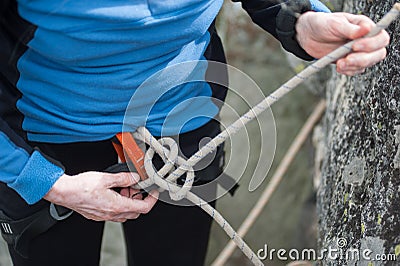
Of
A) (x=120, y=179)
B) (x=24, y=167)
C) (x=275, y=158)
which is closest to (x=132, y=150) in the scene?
(x=120, y=179)

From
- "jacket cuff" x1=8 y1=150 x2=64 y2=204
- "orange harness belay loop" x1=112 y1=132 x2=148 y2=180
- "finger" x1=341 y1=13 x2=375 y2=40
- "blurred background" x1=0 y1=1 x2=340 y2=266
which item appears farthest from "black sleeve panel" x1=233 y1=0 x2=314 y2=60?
"blurred background" x1=0 y1=1 x2=340 y2=266

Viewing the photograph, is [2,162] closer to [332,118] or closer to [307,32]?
[307,32]

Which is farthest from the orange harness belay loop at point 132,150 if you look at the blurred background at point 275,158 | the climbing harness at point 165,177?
the blurred background at point 275,158

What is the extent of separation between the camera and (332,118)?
4.13 ft

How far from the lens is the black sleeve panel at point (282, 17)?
2.77 feet

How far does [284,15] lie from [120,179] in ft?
1.05

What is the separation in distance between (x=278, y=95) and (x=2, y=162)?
0.36 m

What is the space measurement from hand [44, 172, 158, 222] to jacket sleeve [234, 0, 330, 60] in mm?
287

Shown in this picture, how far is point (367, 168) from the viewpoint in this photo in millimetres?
902

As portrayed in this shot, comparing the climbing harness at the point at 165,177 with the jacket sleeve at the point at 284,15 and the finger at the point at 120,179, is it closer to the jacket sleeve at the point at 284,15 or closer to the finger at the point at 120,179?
the finger at the point at 120,179

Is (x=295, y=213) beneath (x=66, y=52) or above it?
beneath

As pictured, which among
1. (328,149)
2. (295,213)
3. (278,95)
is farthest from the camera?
(295,213)

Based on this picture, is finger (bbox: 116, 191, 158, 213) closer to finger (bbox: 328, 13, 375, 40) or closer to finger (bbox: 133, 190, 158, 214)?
finger (bbox: 133, 190, 158, 214)

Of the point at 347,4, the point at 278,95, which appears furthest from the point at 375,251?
the point at 347,4
